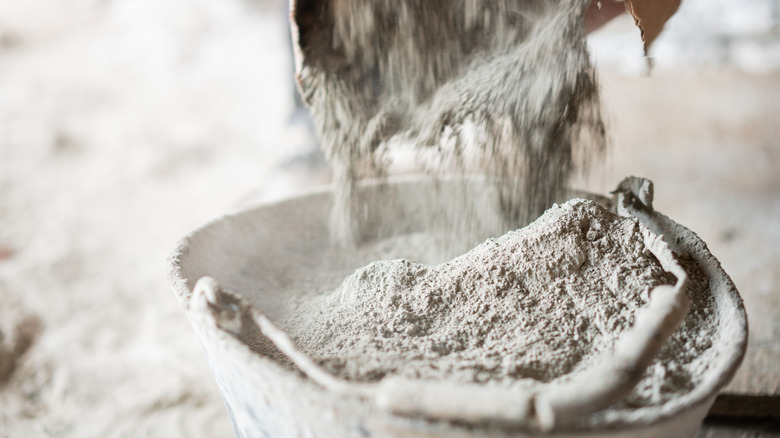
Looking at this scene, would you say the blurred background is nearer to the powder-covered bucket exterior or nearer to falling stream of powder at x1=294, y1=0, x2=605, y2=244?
falling stream of powder at x1=294, y1=0, x2=605, y2=244

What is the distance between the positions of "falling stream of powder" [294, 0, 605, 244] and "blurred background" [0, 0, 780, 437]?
12 cm

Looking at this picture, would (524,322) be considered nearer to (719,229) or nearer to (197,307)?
(197,307)

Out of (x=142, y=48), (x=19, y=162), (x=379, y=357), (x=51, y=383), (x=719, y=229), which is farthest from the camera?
(x=142, y=48)

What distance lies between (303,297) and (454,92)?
0.49 metres

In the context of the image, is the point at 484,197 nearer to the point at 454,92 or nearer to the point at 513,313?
the point at 454,92

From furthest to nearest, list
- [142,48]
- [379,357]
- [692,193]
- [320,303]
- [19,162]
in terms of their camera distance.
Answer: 1. [142,48]
2. [19,162]
3. [692,193]
4. [320,303]
5. [379,357]

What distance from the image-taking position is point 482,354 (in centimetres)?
65

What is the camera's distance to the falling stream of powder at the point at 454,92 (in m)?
1.02

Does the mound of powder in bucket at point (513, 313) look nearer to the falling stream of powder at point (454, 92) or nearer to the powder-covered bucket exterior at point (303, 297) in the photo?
the powder-covered bucket exterior at point (303, 297)

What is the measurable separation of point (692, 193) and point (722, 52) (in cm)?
165

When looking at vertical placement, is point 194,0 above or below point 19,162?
above

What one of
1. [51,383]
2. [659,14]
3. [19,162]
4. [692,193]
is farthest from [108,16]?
[659,14]

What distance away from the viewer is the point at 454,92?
43.9 inches

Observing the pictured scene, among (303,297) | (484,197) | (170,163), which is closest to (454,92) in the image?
(484,197)
